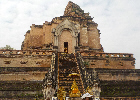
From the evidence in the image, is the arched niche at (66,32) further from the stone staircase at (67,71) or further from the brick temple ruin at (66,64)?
the stone staircase at (67,71)

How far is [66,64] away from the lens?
54.6ft

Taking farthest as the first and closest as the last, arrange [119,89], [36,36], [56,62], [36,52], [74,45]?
[36,36] < [74,45] < [36,52] < [56,62] < [119,89]

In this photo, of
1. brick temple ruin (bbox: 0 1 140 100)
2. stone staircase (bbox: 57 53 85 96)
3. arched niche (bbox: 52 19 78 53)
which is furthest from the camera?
arched niche (bbox: 52 19 78 53)

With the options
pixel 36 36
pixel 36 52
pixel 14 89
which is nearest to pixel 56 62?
pixel 36 52

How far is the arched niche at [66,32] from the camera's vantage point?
22922 mm

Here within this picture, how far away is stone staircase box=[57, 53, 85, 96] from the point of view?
1334cm

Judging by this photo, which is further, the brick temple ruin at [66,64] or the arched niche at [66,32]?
the arched niche at [66,32]

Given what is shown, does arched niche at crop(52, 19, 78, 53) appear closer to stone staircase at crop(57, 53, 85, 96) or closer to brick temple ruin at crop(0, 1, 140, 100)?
brick temple ruin at crop(0, 1, 140, 100)

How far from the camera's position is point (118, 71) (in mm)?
17031

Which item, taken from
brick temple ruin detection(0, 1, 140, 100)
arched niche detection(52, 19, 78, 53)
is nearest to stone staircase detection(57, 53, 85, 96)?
brick temple ruin detection(0, 1, 140, 100)

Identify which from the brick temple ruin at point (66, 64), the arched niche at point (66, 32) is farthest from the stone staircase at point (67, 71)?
the arched niche at point (66, 32)

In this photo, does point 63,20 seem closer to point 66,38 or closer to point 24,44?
point 66,38

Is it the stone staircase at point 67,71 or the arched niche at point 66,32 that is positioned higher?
the arched niche at point 66,32

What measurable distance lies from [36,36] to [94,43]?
960 centimetres
